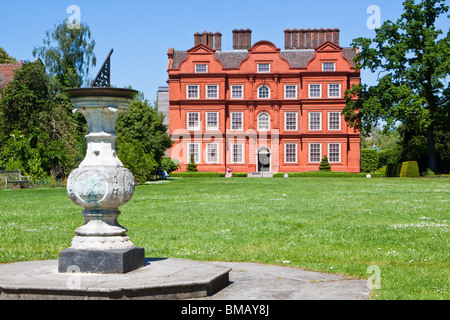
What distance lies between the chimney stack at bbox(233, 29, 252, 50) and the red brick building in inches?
91.6

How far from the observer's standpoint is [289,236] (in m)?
10.3

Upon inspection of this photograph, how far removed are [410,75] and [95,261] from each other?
3943 centimetres

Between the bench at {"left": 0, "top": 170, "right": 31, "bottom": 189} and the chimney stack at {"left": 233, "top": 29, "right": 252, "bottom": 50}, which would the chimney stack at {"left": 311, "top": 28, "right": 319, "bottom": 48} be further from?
the bench at {"left": 0, "top": 170, "right": 31, "bottom": 189}

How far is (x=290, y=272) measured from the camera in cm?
684

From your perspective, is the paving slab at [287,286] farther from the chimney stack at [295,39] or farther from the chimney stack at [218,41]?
the chimney stack at [295,39]

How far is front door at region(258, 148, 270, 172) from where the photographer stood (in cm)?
5512

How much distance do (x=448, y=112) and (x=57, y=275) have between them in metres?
39.2

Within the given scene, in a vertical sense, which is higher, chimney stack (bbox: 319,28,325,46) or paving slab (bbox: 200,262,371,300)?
chimney stack (bbox: 319,28,325,46)

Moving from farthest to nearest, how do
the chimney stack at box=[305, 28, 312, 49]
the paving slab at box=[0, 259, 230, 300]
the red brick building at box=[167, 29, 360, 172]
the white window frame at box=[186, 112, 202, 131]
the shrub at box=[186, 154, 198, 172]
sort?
the chimney stack at box=[305, 28, 312, 49], the white window frame at box=[186, 112, 202, 131], the red brick building at box=[167, 29, 360, 172], the shrub at box=[186, 154, 198, 172], the paving slab at box=[0, 259, 230, 300]

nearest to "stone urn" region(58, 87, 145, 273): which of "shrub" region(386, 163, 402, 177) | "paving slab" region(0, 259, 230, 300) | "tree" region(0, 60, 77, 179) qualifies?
"paving slab" region(0, 259, 230, 300)

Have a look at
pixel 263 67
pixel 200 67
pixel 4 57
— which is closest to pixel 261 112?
pixel 263 67
